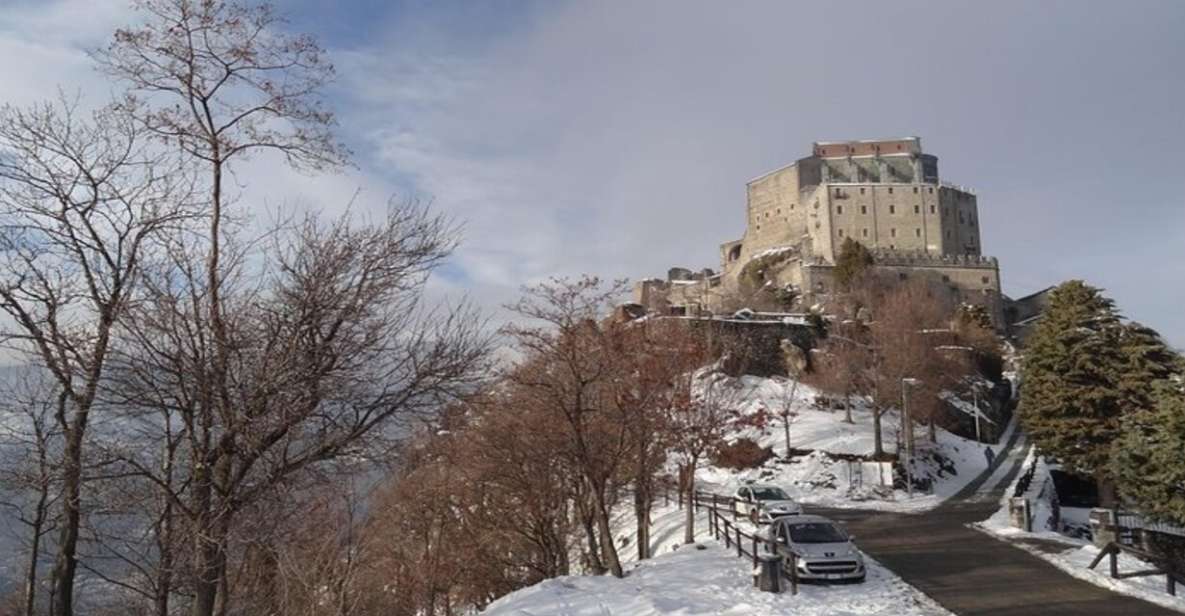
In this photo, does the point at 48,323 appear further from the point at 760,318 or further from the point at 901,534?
the point at 760,318

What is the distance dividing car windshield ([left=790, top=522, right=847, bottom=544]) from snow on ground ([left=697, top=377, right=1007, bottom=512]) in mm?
12927

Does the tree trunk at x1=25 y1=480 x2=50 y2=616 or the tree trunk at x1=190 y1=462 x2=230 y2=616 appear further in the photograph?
the tree trunk at x1=25 y1=480 x2=50 y2=616

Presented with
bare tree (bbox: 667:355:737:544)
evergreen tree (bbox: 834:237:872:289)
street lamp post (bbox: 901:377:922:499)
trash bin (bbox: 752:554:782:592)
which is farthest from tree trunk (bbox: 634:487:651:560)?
evergreen tree (bbox: 834:237:872:289)

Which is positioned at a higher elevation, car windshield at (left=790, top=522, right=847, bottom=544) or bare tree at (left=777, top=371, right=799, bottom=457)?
bare tree at (left=777, top=371, right=799, bottom=457)

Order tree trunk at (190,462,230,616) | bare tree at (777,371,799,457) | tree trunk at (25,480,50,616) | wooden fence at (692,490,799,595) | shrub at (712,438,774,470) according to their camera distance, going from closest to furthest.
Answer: tree trunk at (190,462,230,616)
tree trunk at (25,480,50,616)
wooden fence at (692,490,799,595)
shrub at (712,438,774,470)
bare tree at (777,371,799,457)

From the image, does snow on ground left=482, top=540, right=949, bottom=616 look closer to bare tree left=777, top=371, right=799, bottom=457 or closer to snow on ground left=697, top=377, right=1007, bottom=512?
snow on ground left=697, top=377, right=1007, bottom=512

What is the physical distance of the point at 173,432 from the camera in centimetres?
795

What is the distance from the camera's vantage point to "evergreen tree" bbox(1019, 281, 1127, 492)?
29500 millimetres

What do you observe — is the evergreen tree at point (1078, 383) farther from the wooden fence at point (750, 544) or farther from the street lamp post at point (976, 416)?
the street lamp post at point (976, 416)

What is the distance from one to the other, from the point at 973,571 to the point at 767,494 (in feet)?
36.1

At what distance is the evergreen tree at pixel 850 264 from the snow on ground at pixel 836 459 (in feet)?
78.2

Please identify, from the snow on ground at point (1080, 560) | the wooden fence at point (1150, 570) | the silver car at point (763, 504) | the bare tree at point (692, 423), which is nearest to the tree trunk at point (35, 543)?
the bare tree at point (692, 423)

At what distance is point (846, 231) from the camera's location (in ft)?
309

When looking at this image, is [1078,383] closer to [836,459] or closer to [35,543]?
[836,459]
